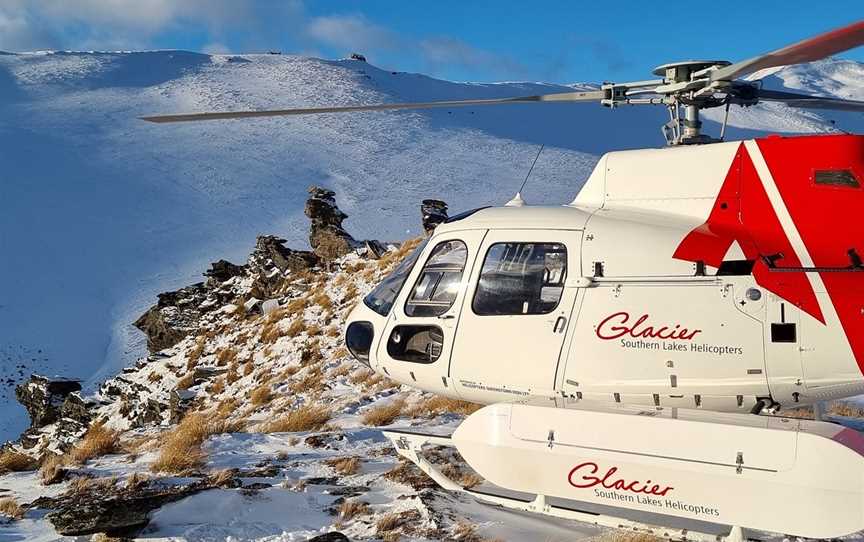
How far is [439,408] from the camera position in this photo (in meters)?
9.64

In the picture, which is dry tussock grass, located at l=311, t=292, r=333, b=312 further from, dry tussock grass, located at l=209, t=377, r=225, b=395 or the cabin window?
the cabin window

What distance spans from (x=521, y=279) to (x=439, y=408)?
3985mm

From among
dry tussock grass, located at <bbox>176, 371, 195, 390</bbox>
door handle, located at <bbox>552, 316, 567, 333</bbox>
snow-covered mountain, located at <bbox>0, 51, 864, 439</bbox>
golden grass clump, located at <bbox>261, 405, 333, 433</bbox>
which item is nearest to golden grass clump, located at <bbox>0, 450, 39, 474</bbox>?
golden grass clump, located at <bbox>261, 405, 333, 433</bbox>

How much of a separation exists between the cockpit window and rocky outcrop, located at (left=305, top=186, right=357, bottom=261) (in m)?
14.8

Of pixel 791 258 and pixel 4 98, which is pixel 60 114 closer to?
pixel 4 98

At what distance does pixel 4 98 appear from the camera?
59.6 meters

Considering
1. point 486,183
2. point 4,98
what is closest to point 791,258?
point 486,183

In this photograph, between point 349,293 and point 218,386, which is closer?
point 218,386

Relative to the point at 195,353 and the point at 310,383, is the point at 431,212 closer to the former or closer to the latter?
the point at 195,353

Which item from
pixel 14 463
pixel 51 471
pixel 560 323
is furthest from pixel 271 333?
pixel 560 323

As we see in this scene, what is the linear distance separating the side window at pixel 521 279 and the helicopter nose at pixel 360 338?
1.33 meters

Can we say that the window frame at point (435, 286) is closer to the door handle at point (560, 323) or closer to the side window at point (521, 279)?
the side window at point (521, 279)

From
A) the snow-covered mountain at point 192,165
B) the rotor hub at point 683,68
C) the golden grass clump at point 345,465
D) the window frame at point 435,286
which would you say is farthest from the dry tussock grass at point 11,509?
the snow-covered mountain at point 192,165

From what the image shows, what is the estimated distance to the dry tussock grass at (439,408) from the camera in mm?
9391
